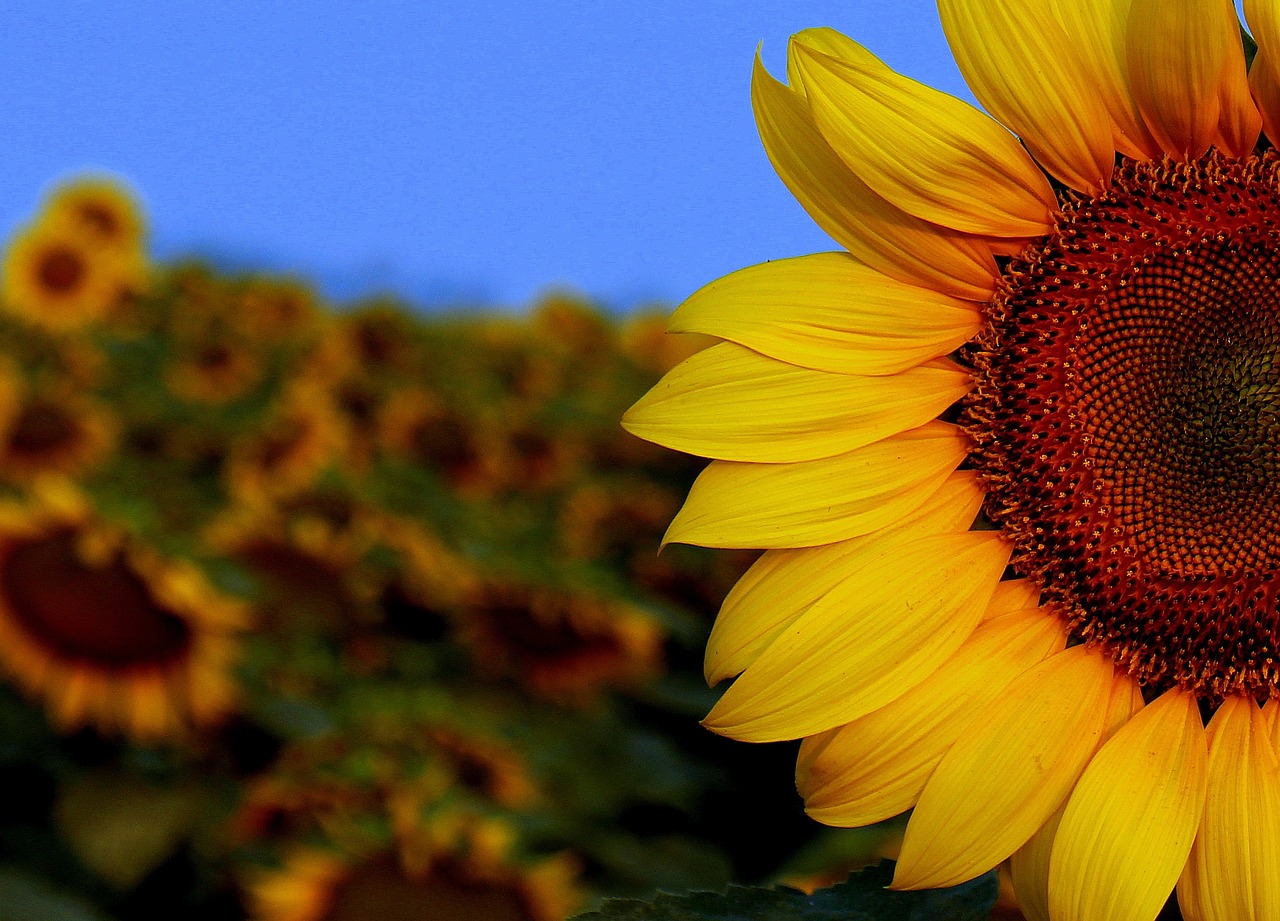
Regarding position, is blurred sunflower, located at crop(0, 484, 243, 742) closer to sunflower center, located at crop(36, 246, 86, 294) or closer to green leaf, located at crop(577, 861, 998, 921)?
green leaf, located at crop(577, 861, 998, 921)

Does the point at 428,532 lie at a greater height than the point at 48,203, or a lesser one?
lesser

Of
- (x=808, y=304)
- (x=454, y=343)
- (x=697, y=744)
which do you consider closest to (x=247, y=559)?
(x=697, y=744)

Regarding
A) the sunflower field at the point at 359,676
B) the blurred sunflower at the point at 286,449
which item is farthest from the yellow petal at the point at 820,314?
the blurred sunflower at the point at 286,449

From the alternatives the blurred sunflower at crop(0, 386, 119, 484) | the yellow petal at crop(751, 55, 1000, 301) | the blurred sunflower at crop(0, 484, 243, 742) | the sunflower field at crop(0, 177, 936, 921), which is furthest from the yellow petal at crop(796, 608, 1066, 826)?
the blurred sunflower at crop(0, 386, 119, 484)

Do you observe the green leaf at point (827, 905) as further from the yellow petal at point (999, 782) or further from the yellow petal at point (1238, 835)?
the yellow petal at point (1238, 835)

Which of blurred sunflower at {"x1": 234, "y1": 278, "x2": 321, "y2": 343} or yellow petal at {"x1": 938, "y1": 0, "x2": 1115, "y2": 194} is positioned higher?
yellow petal at {"x1": 938, "y1": 0, "x2": 1115, "y2": 194}

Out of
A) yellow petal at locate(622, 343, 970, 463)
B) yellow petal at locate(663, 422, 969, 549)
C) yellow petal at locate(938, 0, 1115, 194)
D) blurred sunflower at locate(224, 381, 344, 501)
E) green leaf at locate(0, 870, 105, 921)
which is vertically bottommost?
green leaf at locate(0, 870, 105, 921)

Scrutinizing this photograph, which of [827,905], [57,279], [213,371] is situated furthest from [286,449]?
[827,905]

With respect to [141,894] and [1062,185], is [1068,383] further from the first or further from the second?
[141,894]
